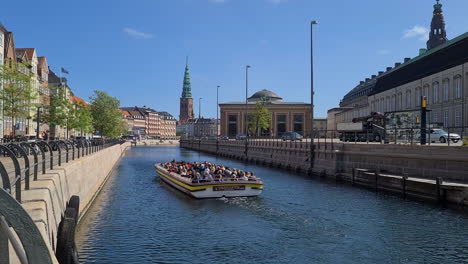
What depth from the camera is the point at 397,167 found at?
31922 mm

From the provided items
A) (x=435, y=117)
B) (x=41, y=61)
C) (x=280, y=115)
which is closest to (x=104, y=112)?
(x=41, y=61)

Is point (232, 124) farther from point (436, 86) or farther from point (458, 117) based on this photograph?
point (458, 117)

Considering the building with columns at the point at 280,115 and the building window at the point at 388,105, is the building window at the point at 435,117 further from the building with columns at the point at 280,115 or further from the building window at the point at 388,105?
the building with columns at the point at 280,115

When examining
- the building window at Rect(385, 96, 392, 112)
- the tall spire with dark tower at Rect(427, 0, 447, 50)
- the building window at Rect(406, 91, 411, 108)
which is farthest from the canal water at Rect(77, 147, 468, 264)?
the tall spire with dark tower at Rect(427, 0, 447, 50)

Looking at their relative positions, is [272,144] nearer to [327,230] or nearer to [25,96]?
[25,96]

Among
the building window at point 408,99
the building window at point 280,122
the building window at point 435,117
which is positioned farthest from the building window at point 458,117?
the building window at point 280,122

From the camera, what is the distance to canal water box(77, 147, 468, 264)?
15.5 m

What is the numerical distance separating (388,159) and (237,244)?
64.6 ft

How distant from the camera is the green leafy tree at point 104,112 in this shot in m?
106

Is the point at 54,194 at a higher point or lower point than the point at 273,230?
higher

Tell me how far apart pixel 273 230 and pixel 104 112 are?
9443cm

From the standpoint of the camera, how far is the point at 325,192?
3122cm

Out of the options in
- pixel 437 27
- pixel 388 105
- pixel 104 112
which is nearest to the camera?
pixel 388 105

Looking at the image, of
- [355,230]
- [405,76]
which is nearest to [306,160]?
[355,230]
